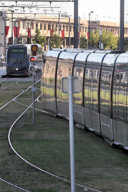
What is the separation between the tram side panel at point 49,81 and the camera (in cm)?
2891

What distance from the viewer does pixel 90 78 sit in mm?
23547

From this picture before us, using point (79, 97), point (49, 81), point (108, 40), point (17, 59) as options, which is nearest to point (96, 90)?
point (79, 97)

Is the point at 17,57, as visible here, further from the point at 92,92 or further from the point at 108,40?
the point at 108,40

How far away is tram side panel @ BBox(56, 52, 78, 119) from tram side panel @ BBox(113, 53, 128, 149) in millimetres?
6239

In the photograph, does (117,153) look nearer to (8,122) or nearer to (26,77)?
(8,122)

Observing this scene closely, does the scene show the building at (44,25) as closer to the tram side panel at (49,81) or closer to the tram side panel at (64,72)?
the tram side panel at (49,81)

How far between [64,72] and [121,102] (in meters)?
8.01

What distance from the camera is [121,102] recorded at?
19438 millimetres

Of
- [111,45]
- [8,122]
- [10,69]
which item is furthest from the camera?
[111,45]

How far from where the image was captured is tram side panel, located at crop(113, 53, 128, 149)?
19062mm

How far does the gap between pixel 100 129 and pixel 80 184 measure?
6634mm

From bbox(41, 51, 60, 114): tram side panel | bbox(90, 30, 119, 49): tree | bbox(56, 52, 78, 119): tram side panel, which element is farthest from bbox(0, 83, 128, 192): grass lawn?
bbox(90, 30, 119, 49): tree

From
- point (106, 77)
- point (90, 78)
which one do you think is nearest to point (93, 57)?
point (90, 78)

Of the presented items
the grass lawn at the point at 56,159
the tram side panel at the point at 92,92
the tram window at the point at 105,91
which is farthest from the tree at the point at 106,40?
the tram window at the point at 105,91
